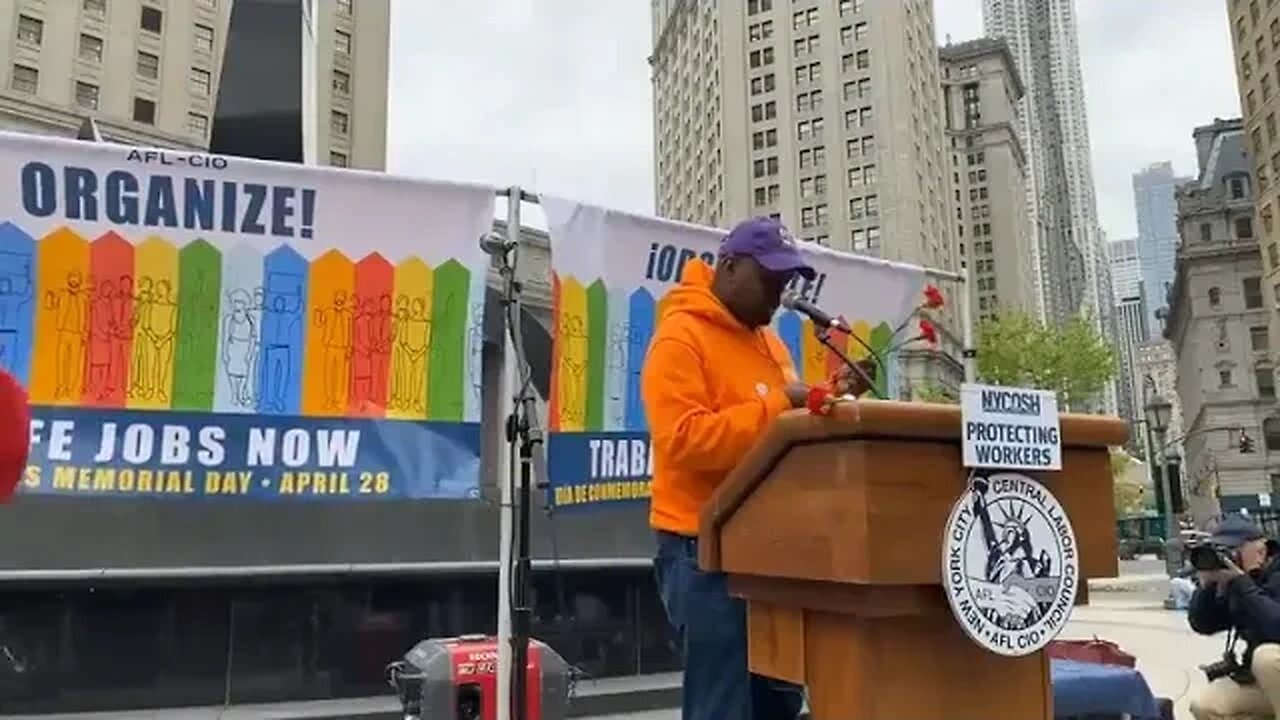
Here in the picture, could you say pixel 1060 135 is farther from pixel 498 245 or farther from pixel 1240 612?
pixel 498 245

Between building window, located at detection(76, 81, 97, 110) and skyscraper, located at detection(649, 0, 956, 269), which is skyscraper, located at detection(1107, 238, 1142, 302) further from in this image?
building window, located at detection(76, 81, 97, 110)

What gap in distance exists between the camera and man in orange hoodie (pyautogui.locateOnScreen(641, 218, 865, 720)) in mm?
1890

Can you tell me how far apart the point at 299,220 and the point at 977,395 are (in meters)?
4.12

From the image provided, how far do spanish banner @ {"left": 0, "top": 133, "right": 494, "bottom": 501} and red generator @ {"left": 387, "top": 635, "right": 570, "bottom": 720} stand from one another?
89 centimetres

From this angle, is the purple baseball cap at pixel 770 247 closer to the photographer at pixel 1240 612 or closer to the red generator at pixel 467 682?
the photographer at pixel 1240 612

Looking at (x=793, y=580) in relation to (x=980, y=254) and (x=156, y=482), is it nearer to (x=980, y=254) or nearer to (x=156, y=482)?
(x=156, y=482)

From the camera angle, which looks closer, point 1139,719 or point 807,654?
point 807,654

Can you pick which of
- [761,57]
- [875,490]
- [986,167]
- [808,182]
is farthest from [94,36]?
[986,167]

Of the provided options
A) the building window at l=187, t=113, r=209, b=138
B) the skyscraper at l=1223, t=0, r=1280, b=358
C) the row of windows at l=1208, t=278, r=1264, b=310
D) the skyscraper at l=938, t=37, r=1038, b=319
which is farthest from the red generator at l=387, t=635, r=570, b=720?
the skyscraper at l=938, t=37, r=1038, b=319

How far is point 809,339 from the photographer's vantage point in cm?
609

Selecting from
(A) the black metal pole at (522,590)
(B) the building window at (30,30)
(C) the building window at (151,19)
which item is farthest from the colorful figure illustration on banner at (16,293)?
(C) the building window at (151,19)

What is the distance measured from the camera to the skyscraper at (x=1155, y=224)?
160 m

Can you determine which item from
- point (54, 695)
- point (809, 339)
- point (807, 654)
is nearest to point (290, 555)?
point (54, 695)

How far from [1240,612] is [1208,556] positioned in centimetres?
27
